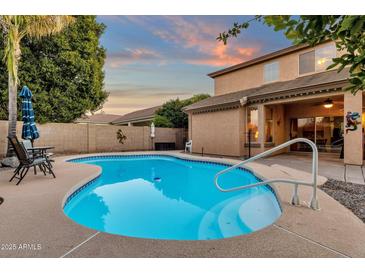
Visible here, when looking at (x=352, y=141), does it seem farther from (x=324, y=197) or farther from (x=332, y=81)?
(x=324, y=197)

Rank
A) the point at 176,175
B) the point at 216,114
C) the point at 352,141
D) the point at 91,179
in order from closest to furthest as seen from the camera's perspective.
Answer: the point at 91,179
the point at 352,141
the point at 176,175
the point at 216,114

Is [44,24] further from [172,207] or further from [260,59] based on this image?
[260,59]

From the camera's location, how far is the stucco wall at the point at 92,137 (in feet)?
45.4

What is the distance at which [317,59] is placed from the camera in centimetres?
1208

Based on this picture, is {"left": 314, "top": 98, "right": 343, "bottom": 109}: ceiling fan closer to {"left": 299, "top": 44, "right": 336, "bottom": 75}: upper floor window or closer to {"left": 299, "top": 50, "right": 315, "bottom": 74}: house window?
{"left": 299, "top": 44, "right": 336, "bottom": 75}: upper floor window

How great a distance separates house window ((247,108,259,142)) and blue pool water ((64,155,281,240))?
14.3ft

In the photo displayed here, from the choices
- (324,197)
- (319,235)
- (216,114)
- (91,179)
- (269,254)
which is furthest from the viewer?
(216,114)

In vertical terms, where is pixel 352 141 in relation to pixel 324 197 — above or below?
above

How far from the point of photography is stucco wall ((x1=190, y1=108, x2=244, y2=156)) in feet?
43.0

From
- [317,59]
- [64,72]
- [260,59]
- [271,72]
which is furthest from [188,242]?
[64,72]

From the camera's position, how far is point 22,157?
20.4 feet

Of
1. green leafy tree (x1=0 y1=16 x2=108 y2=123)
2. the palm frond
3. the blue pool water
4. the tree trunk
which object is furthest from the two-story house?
the tree trunk

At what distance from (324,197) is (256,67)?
12047mm
